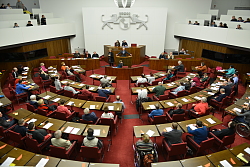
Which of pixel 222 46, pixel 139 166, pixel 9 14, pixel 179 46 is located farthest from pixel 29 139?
pixel 179 46

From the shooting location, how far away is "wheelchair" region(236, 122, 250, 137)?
6.67 metres

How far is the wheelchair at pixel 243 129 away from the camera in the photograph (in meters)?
6.67

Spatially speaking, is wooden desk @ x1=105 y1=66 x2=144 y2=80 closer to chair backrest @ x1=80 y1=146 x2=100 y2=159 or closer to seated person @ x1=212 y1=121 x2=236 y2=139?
seated person @ x1=212 y1=121 x2=236 y2=139

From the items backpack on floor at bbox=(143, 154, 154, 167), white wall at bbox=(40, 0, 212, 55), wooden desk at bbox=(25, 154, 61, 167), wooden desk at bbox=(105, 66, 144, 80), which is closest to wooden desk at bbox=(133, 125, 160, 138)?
backpack on floor at bbox=(143, 154, 154, 167)

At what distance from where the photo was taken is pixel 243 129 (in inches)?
271

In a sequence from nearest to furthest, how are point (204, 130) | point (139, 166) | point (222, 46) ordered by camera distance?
point (139, 166) < point (204, 130) < point (222, 46)

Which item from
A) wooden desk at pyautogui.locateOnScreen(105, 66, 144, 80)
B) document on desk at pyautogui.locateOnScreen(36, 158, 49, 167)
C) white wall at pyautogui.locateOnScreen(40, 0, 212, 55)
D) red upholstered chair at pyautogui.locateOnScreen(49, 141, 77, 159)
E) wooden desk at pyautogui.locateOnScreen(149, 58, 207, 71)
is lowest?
red upholstered chair at pyautogui.locateOnScreen(49, 141, 77, 159)

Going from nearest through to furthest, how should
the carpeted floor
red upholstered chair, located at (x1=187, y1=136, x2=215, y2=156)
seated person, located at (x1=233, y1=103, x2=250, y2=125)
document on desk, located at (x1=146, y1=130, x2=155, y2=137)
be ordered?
1. red upholstered chair, located at (x1=187, y1=136, x2=215, y2=156)
2. document on desk, located at (x1=146, y1=130, x2=155, y2=137)
3. the carpeted floor
4. seated person, located at (x1=233, y1=103, x2=250, y2=125)

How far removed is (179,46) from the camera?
1956cm

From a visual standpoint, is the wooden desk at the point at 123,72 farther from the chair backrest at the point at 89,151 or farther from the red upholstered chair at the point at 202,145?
the chair backrest at the point at 89,151

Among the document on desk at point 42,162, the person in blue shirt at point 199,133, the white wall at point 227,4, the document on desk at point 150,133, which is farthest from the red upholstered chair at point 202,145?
the white wall at point 227,4

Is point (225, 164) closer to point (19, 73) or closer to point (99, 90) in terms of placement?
point (99, 90)

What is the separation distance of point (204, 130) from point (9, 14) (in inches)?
615

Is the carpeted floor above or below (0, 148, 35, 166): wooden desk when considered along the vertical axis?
below
